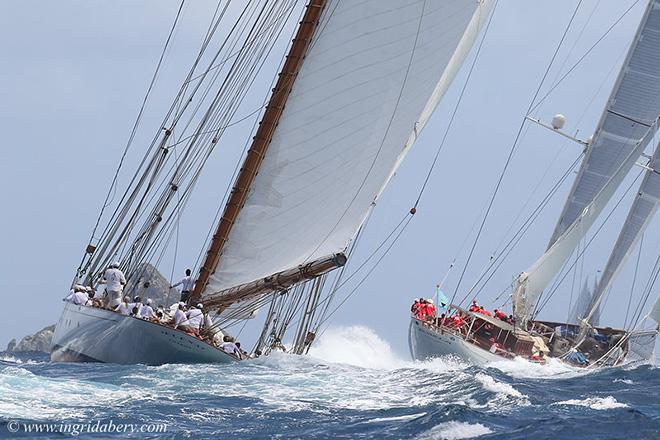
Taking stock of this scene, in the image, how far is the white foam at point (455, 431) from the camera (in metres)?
18.7

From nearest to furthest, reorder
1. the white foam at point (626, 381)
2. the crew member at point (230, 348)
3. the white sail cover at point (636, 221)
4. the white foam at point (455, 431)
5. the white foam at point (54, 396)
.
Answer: the white foam at point (455, 431) < the white foam at point (54, 396) < the crew member at point (230, 348) < the white foam at point (626, 381) < the white sail cover at point (636, 221)

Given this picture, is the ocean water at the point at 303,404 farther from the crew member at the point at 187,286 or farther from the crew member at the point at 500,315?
the crew member at the point at 500,315

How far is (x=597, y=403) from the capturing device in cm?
2508

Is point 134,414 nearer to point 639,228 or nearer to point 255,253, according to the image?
point 255,253

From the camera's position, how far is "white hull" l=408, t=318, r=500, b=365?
42.3 meters

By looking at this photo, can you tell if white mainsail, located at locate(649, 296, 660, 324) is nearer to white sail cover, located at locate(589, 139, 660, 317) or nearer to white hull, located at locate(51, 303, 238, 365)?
white sail cover, located at locate(589, 139, 660, 317)

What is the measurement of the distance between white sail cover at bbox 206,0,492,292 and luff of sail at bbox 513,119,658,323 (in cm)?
1691

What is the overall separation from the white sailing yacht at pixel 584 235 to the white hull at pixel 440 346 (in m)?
0.04

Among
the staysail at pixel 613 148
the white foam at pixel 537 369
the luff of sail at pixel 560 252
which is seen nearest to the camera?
the white foam at pixel 537 369

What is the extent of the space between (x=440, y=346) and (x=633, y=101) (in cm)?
1288

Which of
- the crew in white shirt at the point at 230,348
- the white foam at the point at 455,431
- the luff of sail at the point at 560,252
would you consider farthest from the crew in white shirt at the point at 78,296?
the luff of sail at the point at 560,252

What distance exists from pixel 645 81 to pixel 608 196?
4.98 m

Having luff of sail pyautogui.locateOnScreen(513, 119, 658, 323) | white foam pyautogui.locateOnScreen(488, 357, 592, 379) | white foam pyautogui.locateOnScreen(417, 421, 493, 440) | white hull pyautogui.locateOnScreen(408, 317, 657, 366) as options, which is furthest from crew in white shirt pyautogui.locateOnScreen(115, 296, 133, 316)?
luff of sail pyautogui.locateOnScreen(513, 119, 658, 323)

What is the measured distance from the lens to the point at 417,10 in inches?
1193
